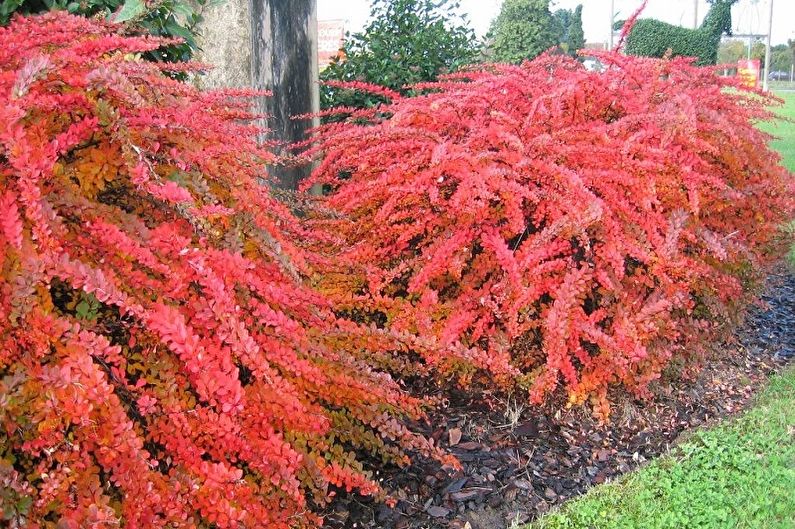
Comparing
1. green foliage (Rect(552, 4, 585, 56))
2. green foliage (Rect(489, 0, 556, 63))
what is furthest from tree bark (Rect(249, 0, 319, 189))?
green foliage (Rect(552, 4, 585, 56))

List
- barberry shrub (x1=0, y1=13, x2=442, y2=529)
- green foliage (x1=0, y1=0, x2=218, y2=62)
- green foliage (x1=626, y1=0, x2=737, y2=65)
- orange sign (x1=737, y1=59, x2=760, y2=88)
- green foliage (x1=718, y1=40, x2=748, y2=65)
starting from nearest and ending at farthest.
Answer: barberry shrub (x1=0, y1=13, x2=442, y2=529) → green foliage (x1=0, y1=0, x2=218, y2=62) → orange sign (x1=737, y1=59, x2=760, y2=88) → green foliage (x1=626, y1=0, x2=737, y2=65) → green foliage (x1=718, y1=40, x2=748, y2=65)

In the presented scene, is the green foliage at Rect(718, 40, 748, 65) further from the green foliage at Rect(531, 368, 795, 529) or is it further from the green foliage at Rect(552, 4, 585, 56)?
the green foliage at Rect(531, 368, 795, 529)

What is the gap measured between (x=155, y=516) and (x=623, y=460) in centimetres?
204

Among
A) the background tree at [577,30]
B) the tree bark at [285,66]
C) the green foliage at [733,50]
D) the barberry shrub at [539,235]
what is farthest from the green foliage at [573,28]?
the barberry shrub at [539,235]

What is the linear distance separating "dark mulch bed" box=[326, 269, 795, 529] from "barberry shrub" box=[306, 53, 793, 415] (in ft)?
0.56

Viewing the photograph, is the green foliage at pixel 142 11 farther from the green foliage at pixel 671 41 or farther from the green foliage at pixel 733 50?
the green foliage at pixel 733 50

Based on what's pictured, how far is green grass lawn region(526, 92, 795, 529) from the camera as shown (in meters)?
2.47

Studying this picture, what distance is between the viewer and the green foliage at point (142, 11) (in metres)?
2.68

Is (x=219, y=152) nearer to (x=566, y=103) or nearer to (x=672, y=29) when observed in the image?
(x=566, y=103)

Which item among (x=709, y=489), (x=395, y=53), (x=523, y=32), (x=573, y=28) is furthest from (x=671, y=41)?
(x=709, y=489)

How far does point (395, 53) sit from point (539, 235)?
349cm

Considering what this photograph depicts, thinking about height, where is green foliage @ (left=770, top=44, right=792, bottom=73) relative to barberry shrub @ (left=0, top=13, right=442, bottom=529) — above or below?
above

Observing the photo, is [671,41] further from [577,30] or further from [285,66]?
[285,66]

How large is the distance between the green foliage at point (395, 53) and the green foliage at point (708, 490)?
3700 mm
